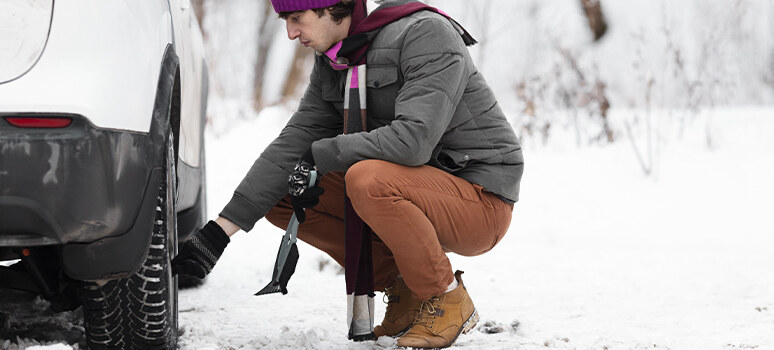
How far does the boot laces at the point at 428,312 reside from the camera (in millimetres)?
2945

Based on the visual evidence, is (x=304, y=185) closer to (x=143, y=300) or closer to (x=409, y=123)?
(x=409, y=123)

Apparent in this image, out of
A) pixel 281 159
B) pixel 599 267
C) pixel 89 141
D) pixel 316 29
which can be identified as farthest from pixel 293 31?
pixel 599 267

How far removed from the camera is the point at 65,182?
76.0 inches

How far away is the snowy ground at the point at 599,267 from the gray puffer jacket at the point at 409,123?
1.79ft

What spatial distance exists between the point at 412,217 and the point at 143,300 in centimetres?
82

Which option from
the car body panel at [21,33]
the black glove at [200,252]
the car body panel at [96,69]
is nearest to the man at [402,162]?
the black glove at [200,252]

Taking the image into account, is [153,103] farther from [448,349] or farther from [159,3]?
[448,349]

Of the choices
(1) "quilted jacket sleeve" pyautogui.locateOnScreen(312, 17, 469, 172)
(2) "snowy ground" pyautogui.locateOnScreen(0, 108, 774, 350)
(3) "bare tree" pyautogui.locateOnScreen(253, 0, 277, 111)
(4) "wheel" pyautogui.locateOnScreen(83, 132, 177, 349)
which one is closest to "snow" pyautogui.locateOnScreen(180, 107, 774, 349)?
(2) "snowy ground" pyautogui.locateOnScreen(0, 108, 774, 350)

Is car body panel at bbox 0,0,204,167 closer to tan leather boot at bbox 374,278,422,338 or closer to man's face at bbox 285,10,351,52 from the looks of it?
man's face at bbox 285,10,351,52

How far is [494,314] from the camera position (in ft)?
12.2

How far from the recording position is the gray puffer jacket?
9.05ft

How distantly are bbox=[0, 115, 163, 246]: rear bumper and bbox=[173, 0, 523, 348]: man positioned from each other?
76 centimetres

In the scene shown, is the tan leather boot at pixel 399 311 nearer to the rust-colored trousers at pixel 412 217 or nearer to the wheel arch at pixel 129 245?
the rust-colored trousers at pixel 412 217

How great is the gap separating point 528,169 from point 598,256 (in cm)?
227
